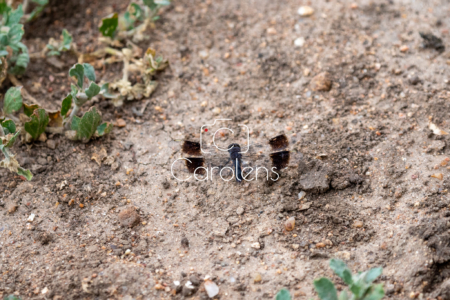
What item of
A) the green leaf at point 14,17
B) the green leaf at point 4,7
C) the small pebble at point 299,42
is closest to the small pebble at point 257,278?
the small pebble at point 299,42

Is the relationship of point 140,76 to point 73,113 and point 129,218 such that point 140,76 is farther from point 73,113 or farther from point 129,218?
point 129,218

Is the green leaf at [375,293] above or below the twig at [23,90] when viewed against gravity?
above

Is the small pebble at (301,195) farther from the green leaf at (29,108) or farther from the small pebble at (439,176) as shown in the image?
the green leaf at (29,108)

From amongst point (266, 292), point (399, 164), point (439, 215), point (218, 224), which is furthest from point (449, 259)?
point (218, 224)

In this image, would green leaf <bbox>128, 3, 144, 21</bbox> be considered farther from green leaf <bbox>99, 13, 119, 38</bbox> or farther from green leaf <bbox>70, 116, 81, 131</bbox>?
green leaf <bbox>70, 116, 81, 131</bbox>

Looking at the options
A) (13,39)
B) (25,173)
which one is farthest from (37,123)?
(13,39)

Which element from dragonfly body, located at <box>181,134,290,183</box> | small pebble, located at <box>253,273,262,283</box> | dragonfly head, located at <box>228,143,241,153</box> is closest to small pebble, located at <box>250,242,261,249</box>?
small pebble, located at <box>253,273,262,283</box>

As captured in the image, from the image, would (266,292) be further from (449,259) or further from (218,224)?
(449,259)
